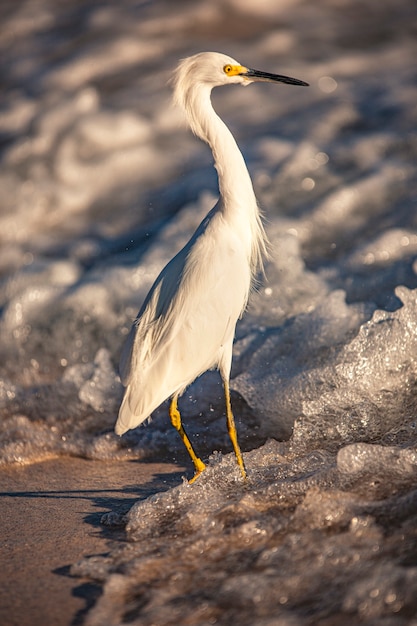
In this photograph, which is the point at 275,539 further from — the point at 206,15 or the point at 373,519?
the point at 206,15

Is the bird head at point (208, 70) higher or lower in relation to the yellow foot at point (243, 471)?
higher

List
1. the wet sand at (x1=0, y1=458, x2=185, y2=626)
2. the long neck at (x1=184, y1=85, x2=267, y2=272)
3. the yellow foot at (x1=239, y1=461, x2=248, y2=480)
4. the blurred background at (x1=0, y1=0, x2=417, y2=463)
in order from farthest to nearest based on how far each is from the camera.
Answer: the blurred background at (x1=0, y1=0, x2=417, y2=463) → the long neck at (x1=184, y1=85, x2=267, y2=272) → the yellow foot at (x1=239, y1=461, x2=248, y2=480) → the wet sand at (x1=0, y1=458, x2=185, y2=626)

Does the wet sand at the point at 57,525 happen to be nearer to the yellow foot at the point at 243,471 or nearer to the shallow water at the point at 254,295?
the shallow water at the point at 254,295

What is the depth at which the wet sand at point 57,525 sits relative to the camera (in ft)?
7.32

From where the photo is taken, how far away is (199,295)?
3043 mm

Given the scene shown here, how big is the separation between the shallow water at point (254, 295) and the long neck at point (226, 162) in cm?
95

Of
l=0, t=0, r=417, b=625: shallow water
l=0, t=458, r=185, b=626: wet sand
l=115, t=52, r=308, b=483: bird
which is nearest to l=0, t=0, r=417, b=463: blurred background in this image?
l=0, t=0, r=417, b=625: shallow water

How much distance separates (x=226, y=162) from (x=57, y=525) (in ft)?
5.19

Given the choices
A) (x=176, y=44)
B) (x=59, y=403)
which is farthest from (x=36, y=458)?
(x=176, y=44)

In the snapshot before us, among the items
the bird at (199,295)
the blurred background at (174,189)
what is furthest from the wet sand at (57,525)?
the bird at (199,295)

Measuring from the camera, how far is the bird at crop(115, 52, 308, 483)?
3.01 m

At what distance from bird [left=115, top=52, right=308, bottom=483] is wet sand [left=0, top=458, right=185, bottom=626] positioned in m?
0.35

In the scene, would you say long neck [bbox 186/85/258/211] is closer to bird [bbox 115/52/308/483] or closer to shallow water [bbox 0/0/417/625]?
bird [bbox 115/52/308/483]

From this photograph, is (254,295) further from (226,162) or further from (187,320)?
(187,320)
